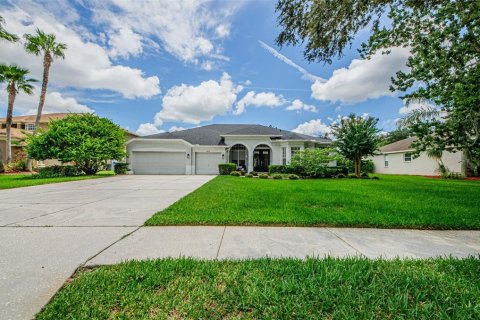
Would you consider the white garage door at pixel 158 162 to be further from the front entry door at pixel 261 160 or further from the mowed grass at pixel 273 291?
Answer: the mowed grass at pixel 273 291

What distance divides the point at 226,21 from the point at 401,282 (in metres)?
11.2

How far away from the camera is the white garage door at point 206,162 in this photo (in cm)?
2092

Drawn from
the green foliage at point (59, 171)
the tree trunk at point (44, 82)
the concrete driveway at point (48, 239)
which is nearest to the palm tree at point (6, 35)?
the tree trunk at point (44, 82)

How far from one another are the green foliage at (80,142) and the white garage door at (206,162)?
6690mm

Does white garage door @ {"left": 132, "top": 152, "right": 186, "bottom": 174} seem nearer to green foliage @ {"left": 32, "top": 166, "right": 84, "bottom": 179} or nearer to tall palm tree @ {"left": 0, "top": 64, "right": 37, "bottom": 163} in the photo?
green foliage @ {"left": 32, "top": 166, "right": 84, "bottom": 179}

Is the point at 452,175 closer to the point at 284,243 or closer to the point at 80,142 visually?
the point at 284,243

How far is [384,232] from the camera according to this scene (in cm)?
369

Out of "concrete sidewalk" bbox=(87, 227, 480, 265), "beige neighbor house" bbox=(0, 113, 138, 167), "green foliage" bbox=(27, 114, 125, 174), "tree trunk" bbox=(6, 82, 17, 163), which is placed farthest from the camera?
"beige neighbor house" bbox=(0, 113, 138, 167)

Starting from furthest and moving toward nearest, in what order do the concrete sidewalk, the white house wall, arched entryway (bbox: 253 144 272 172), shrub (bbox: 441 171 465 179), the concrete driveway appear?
arched entryway (bbox: 253 144 272 172), the white house wall, shrub (bbox: 441 171 465 179), the concrete sidewalk, the concrete driveway

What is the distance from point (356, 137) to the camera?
1566 cm

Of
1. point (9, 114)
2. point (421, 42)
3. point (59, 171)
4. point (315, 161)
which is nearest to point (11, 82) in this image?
point (9, 114)

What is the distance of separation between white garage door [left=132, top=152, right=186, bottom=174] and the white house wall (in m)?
22.0

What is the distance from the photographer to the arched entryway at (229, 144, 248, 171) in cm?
2284

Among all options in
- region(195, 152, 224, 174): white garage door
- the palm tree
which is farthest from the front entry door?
the palm tree
